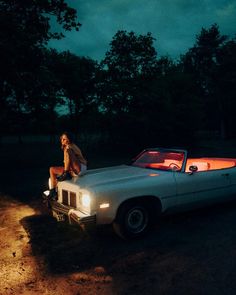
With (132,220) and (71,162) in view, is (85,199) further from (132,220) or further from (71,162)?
(71,162)

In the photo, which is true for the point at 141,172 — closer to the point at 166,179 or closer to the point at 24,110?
the point at 166,179

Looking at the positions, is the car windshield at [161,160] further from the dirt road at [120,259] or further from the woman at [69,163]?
the woman at [69,163]

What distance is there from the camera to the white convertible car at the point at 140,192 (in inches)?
201

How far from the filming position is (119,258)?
461 cm

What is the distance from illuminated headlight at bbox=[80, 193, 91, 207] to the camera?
5057mm

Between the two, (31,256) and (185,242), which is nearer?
(31,256)

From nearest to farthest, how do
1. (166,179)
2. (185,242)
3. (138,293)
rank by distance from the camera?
1. (138,293)
2. (185,242)
3. (166,179)

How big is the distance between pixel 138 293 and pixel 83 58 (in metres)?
38.9

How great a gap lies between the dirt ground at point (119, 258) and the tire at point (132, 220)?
0.18m

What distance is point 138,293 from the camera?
11.8 ft

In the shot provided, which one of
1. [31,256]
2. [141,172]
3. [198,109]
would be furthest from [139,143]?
[31,256]

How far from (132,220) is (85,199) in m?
0.95

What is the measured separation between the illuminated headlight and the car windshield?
1.86 m

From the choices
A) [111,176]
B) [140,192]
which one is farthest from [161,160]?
[140,192]
